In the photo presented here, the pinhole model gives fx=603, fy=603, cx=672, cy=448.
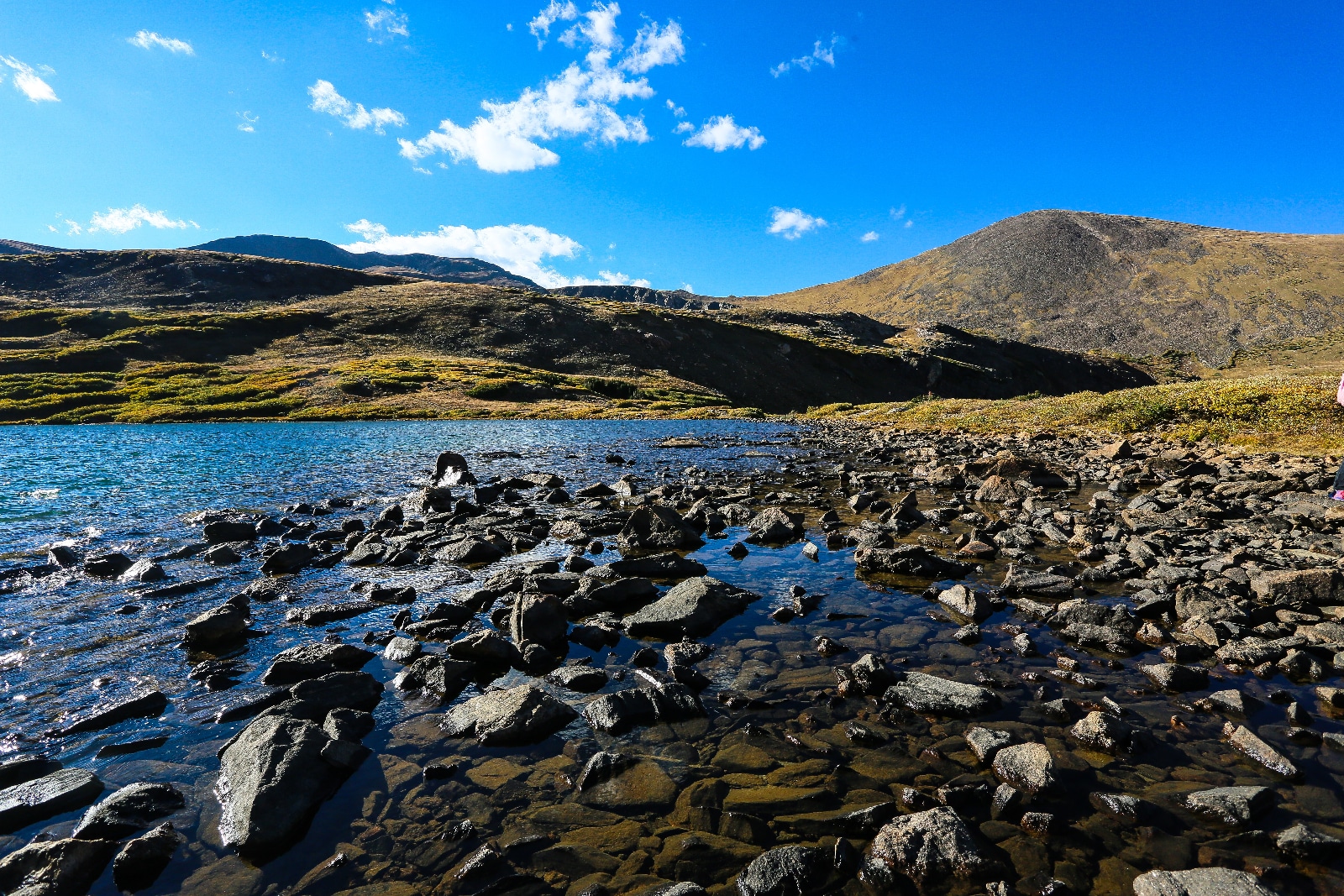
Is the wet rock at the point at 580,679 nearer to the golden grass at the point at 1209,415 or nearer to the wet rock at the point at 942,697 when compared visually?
the wet rock at the point at 942,697

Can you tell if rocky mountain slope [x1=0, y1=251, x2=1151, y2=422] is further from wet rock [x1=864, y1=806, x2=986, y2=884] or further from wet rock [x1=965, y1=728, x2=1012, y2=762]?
wet rock [x1=864, y1=806, x2=986, y2=884]

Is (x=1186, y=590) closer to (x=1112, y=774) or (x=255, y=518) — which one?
(x=1112, y=774)

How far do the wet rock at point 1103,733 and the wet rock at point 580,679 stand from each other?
21.0 ft

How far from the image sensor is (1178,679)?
28.2 feet

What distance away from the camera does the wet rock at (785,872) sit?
5375 millimetres

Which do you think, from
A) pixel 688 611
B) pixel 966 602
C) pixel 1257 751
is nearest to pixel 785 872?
pixel 1257 751

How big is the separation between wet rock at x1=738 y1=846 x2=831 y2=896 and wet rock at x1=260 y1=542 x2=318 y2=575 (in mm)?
13821

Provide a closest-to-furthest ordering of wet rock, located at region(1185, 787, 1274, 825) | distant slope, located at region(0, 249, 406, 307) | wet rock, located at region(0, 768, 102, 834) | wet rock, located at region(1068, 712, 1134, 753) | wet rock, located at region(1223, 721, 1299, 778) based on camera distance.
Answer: wet rock, located at region(1185, 787, 1274, 825) < wet rock, located at region(0, 768, 102, 834) < wet rock, located at region(1223, 721, 1299, 778) < wet rock, located at region(1068, 712, 1134, 753) < distant slope, located at region(0, 249, 406, 307)

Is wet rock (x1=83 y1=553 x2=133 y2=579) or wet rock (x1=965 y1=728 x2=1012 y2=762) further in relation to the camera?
wet rock (x1=83 y1=553 x2=133 y2=579)

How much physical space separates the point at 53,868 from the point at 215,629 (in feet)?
19.7

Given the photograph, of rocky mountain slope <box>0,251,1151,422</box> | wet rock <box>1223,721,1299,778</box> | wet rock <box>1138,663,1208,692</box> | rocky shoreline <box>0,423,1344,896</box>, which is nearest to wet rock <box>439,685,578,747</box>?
rocky shoreline <box>0,423,1344,896</box>

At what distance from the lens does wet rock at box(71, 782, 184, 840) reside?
605cm

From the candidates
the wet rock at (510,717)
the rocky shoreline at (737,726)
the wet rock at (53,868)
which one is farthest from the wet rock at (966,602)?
the wet rock at (53,868)

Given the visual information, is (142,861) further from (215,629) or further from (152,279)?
(152,279)
